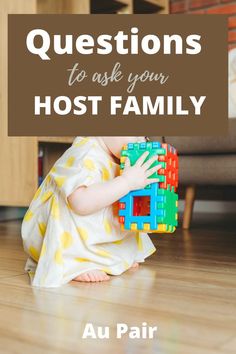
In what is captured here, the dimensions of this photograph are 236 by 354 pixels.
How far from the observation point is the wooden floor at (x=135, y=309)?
1.85 feet

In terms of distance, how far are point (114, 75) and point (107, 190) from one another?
1.26 m

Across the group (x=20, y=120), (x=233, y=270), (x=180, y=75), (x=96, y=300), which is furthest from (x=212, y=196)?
(x=96, y=300)

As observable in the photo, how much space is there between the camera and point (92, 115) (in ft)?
5.20

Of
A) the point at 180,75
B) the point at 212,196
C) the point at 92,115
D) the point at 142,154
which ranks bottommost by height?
the point at 212,196

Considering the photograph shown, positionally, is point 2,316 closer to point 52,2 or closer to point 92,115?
point 92,115

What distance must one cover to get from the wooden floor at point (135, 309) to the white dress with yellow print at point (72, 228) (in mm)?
38

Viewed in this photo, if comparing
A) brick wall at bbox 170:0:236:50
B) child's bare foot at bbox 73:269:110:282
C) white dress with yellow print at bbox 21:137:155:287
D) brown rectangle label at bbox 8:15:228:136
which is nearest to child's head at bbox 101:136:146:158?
white dress with yellow print at bbox 21:137:155:287

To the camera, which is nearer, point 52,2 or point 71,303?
point 71,303

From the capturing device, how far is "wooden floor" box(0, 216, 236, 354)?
563 mm

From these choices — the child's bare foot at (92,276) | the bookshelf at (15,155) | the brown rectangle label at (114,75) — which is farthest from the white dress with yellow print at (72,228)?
the bookshelf at (15,155)

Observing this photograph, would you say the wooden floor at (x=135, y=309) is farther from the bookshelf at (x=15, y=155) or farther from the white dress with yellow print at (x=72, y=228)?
the bookshelf at (x=15, y=155)

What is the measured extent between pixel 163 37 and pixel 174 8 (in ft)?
3.63

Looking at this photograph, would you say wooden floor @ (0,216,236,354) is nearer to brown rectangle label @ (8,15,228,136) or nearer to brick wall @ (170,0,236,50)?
brown rectangle label @ (8,15,228,136)

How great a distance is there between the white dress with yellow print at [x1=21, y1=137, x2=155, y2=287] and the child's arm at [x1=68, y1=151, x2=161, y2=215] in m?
0.02
